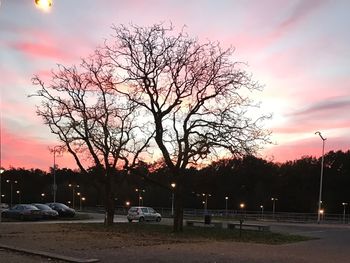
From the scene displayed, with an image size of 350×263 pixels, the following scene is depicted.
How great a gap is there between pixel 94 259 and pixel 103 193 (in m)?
24.7

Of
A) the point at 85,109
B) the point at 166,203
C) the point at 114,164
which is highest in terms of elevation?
the point at 85,109

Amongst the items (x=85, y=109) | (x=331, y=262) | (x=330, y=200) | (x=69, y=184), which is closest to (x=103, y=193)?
(x=85, y=109)

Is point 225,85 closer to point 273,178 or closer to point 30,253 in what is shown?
point 30,253

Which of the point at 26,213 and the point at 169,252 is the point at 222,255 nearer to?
the point at 169,252

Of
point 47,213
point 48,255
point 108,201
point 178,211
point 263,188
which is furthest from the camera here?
point 263,188

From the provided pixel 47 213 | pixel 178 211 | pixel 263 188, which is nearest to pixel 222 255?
pixel 178 211

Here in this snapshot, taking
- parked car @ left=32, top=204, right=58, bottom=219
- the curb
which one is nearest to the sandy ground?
the curb

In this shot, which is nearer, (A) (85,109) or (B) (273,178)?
(A) (85,109)

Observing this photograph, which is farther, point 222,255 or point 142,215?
point 142,215

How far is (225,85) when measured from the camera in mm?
32312

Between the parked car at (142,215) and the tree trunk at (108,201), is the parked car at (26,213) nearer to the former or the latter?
the parked car at (142,215)

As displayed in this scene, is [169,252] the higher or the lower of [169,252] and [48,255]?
the lower

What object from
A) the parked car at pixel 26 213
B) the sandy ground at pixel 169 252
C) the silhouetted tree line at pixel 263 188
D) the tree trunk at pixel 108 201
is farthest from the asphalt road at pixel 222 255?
the silhouetted tree line at pixel 263 188

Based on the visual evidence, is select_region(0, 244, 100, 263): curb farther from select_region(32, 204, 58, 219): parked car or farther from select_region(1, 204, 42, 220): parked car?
select_region(32, 204, 58, 219): parked car
